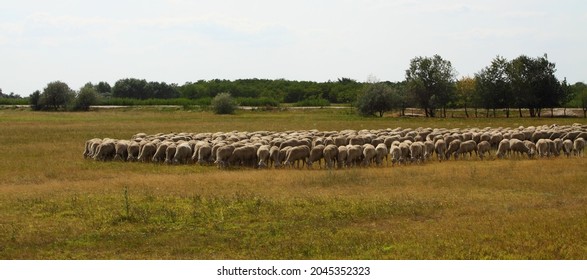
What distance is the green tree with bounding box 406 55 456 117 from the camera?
9062 cm

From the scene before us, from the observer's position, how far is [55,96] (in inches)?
4242

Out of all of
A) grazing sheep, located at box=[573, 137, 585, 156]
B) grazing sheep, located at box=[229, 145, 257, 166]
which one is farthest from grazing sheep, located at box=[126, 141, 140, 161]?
grazing sheep, located at box=[573, 137, 585, 156]

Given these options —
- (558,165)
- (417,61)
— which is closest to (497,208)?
(558,165)

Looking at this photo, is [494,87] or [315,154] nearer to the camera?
[315,154]

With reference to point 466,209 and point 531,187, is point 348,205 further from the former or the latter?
point 531,187

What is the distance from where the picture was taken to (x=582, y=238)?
13.8m

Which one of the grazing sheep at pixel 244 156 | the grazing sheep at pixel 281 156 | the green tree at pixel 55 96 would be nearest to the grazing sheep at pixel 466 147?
the grazing sheep at pixel 281 156

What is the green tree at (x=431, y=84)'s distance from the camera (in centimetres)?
9062

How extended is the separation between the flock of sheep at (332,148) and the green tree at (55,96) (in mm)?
75709

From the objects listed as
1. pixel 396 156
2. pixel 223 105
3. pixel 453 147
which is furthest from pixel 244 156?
pixel 223 105

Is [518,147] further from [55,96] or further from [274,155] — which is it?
[55,96]

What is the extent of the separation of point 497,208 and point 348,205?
3633mm

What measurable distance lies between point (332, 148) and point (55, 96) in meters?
87.8

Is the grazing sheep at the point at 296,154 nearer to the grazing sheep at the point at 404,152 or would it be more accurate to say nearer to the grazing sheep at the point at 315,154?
the grazing sheep at the point at 315,154
